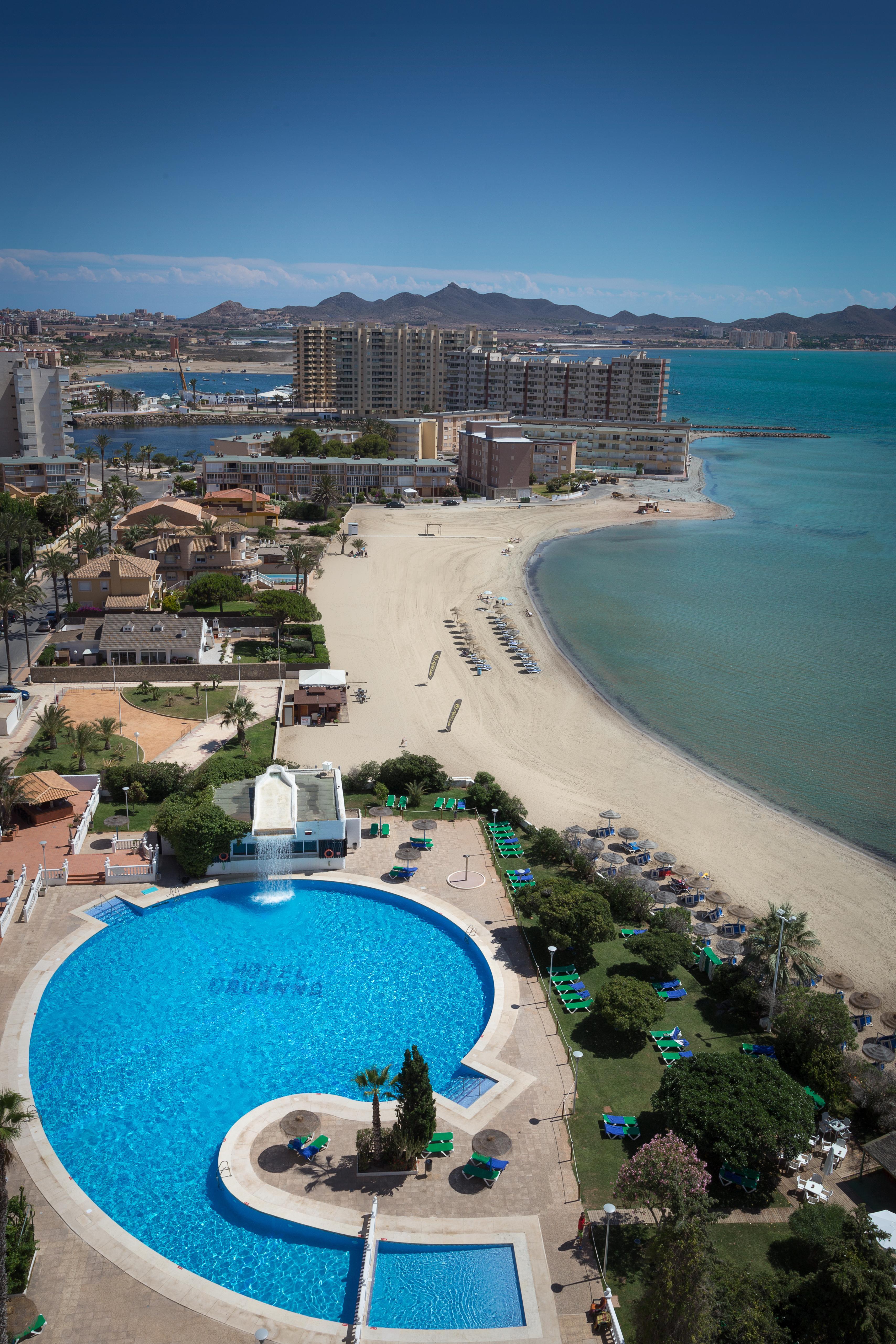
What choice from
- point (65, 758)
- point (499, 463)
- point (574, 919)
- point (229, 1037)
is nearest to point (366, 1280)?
point (229, 1037)

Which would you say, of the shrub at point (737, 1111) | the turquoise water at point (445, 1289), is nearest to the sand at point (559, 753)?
the shrub at point (737, 1111)

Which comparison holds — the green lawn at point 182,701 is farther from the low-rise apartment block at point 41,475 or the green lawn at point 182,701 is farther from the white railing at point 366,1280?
the low-rise apartment block at point 41,475

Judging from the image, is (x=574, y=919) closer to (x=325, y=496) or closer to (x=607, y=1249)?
(x=607, y=1249)

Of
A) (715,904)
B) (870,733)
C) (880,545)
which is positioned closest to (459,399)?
(880,545)

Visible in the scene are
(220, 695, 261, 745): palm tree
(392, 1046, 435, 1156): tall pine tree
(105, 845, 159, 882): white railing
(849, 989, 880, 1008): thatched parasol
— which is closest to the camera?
(392, 1046, 435, 1156): tall pine tree

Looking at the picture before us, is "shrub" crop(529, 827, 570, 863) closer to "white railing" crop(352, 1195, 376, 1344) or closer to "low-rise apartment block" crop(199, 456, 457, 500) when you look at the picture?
"white railing" crop(352, 1195, 376, 1344)

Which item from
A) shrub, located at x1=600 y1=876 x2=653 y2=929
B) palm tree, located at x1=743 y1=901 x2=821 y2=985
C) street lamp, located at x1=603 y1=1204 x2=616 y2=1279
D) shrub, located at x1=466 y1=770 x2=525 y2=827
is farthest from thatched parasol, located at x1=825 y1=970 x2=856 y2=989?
street lamp, located at x1=603 y1=1204 x2=616 y2=1279
